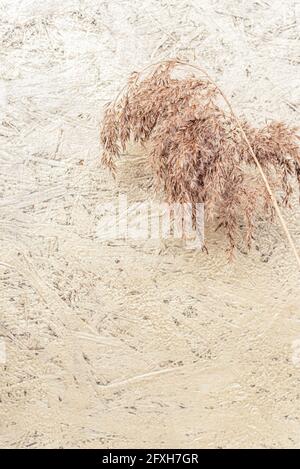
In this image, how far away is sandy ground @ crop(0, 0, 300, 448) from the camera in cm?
200

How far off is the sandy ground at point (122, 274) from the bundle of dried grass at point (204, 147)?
0.46ft

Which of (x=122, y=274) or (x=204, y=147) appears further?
(x=122, y=274)

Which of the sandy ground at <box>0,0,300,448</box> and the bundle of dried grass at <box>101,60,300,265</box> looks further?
the sandy ground at <box>0,0,300,448</box>

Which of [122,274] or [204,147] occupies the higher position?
[204,147]

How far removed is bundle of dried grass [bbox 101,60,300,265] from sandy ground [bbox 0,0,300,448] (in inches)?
5.5

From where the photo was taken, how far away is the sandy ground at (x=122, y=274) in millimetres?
2004

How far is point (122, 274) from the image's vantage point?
206cm

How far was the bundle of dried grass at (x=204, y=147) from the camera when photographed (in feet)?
5.98

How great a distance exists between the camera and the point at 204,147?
1.82 meters

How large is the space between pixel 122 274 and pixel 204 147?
483 millimetres

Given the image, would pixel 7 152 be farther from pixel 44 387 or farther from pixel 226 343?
Result: pixel 226 343

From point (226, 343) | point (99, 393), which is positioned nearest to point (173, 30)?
point (226, 343)

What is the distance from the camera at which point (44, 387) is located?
2.03 metres

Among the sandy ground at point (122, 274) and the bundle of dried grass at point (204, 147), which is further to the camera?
the sandy ground at point (122, 274)
